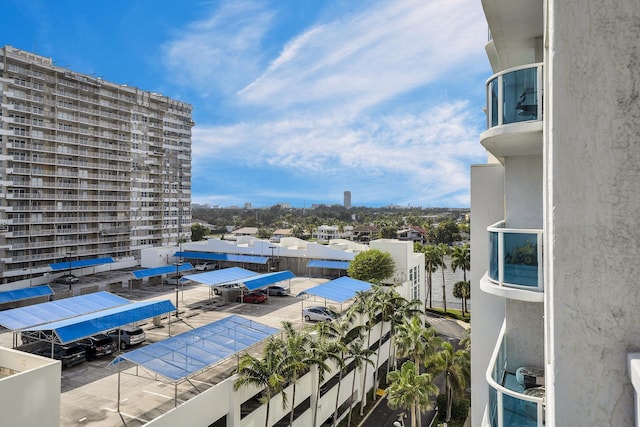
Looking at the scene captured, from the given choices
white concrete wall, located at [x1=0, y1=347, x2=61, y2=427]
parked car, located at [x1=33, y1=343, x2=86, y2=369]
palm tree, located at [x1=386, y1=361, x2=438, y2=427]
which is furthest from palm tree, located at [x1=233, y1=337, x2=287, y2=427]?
parked car, located at [x1=33, y1=343, x2=86, y2=369]

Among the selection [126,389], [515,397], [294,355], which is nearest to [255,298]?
[294,355]

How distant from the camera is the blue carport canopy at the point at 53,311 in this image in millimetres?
21156

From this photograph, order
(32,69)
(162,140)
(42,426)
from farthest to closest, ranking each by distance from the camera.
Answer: (162,140) → (32,69) → (42,426)

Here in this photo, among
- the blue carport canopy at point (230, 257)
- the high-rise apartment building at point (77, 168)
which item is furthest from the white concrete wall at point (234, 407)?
the blue carport canopy at point (230, 257)

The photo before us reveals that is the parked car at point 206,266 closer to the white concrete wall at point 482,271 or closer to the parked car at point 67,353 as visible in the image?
the parked car at point 67,353

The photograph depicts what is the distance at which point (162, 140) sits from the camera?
74812mm

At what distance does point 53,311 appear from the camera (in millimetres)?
23219

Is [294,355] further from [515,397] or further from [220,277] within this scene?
[220,277]

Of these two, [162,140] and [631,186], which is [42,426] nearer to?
[631,186]

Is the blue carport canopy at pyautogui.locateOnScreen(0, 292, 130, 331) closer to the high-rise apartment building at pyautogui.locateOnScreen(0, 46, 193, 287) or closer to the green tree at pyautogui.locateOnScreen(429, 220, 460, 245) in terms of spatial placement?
the high-rise apartment building at pyautogui.locateOnScreen(0, 46, 193, 287)

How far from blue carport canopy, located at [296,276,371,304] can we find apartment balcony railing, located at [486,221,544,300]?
75.7 feet

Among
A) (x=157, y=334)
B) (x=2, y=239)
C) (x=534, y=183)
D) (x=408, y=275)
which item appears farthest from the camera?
(x=2, y=239)

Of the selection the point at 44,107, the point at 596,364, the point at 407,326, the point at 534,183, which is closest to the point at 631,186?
the point at 596,364

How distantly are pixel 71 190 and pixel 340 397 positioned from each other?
52.2 metres
